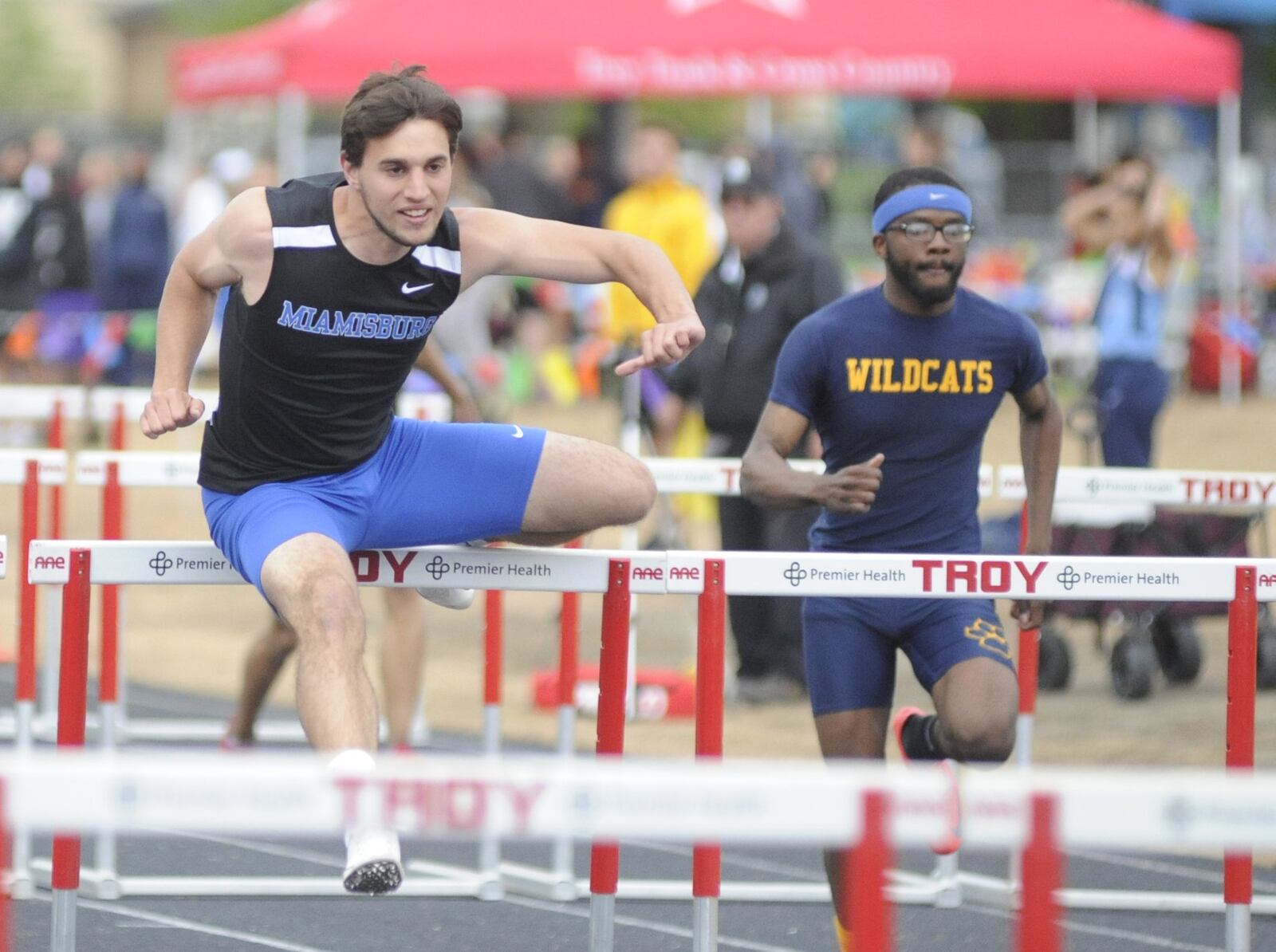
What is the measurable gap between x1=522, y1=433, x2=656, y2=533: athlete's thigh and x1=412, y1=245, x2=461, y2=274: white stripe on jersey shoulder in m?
0.47

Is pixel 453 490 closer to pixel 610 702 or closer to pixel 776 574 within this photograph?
pixel 610 702

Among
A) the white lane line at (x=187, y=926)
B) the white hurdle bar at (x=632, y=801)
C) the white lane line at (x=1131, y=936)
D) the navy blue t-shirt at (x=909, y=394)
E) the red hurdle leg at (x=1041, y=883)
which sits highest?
the navy blue t-shirt at (x=909, y=394)

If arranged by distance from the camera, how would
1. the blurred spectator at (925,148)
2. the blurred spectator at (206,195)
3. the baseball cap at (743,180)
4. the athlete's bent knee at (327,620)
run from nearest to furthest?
1. the athlete's bent knee at (327,620)
2. the baseball cap at (743,180)
3. the blurred spectator at (925,148)
4. the blurred spectator at (206,195)

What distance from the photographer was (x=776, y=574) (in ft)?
15.8

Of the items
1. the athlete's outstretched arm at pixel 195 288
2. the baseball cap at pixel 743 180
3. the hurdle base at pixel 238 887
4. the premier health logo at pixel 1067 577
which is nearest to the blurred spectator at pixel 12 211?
the baseball cap at pixel 743 180

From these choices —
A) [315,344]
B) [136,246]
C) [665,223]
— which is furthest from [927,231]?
[136,246]

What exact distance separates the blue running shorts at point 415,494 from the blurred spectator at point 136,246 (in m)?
15.2

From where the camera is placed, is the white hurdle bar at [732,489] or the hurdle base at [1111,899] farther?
the hurdle base at [1111,899]

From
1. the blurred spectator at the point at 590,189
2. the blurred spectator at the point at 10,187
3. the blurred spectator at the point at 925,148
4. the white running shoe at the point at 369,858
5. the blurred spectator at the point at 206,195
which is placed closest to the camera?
the white running shoe at the point at 369,858

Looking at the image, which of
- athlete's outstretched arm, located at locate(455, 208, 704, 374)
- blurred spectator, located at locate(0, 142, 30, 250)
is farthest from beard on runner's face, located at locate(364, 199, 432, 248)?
blurred spectator, located at locate(0, 142, 30, 250)

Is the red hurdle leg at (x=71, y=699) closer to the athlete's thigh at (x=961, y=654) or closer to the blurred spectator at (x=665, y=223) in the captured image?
the athlete's thigh at (x=961, y=654)

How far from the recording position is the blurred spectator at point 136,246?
774 inches

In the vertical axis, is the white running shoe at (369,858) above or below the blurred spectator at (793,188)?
below

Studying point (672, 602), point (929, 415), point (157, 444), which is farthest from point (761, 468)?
point (157, 444)
